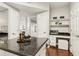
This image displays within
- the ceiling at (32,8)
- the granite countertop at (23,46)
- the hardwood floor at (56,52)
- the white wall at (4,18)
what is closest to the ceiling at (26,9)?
the ceiling at (32,8)

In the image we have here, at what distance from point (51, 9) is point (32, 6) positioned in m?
0.24

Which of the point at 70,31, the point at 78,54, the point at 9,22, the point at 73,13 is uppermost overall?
the point at 73,13

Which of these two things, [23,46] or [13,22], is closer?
[23,46]

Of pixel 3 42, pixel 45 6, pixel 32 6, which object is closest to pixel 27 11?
pixel 32 6

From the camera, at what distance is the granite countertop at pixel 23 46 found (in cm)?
98

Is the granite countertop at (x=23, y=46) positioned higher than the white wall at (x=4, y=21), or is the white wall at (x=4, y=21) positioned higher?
the white wall at (x=4, y=21)

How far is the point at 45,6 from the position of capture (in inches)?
51.0

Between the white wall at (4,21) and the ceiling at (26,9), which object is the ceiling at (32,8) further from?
the white wall at (4,21)

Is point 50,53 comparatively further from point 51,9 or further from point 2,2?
point 2,2

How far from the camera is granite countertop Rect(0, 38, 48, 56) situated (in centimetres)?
98

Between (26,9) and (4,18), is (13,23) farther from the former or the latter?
(26,9)

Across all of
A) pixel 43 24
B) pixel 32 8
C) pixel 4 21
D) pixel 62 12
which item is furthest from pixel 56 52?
pixel 4 21

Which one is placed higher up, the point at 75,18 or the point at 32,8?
the point at 32,8

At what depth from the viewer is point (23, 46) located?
1119 millimetres
